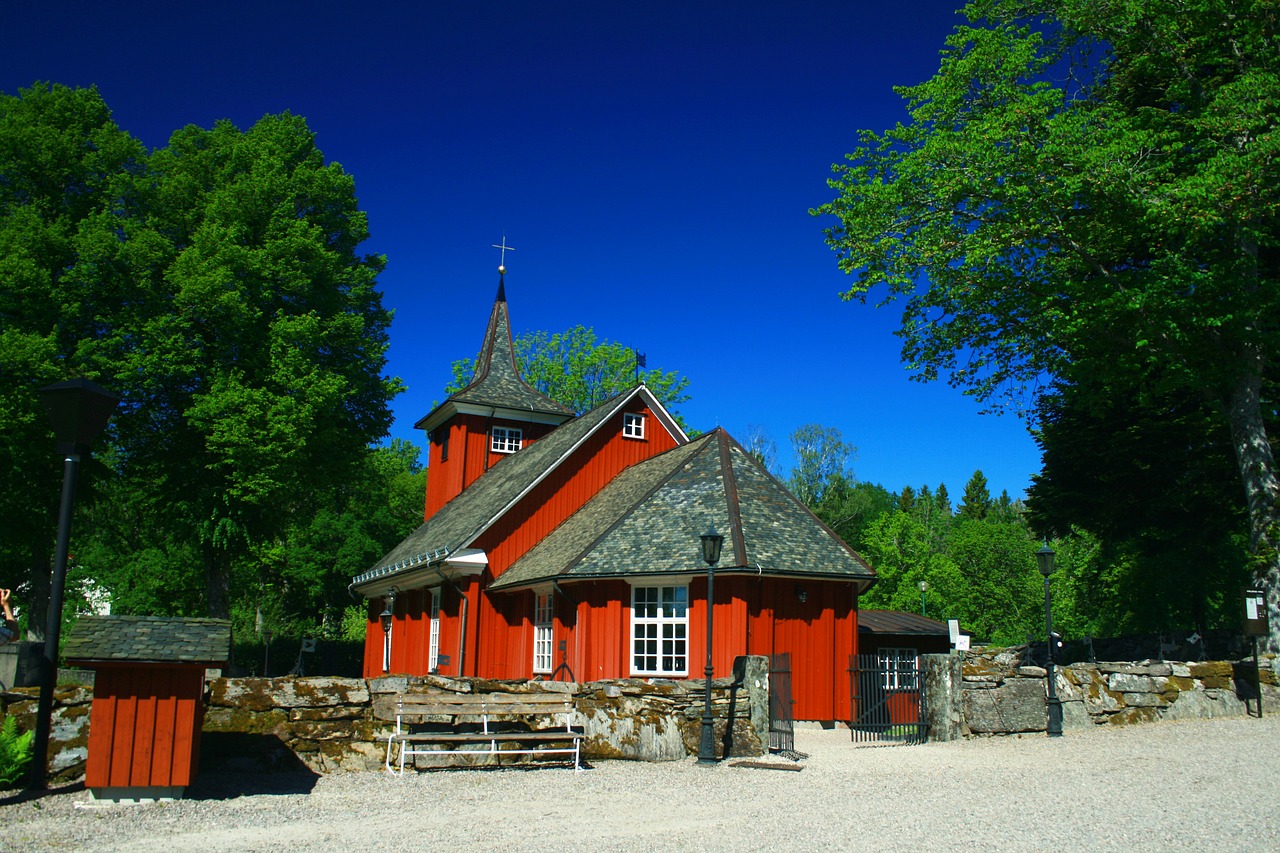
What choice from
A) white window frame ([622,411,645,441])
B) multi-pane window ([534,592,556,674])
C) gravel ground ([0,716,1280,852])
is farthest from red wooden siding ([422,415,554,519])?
gravel ground ([0,716,1280,852])

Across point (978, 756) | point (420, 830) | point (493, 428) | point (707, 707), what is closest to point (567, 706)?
point (707, 707)

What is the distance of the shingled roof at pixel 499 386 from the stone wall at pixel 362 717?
58.0 ft

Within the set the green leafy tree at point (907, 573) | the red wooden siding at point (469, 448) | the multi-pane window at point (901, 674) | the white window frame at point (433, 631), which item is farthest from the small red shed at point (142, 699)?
the green leafy tree at point (907, 573)

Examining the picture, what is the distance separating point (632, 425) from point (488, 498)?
4411mm

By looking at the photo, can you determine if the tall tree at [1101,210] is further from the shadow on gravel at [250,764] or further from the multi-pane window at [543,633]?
the shadow on gravel at [250,764]

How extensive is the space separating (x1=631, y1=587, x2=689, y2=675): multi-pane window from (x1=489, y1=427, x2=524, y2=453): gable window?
1312cm

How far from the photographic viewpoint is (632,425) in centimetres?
2575

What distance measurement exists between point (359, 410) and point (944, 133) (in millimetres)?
17080

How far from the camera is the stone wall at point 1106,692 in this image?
614 inches

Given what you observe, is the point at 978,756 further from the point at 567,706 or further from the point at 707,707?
the point at 567,706

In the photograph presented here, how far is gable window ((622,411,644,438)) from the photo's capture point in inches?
1008

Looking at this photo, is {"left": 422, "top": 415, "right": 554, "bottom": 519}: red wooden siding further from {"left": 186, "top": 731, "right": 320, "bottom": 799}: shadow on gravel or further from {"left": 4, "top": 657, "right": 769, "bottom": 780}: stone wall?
{"left": 186, "top": 731, "right": 320, "bottom": 799}: shadow on gravel

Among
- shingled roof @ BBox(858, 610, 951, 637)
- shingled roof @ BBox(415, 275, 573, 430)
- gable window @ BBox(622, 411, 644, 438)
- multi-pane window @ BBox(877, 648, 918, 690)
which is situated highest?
shingled roof @ BBox(415, 275, 573, 430)

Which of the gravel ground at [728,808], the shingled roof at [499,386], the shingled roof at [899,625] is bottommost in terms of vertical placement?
the gravel ground at [728,808]
